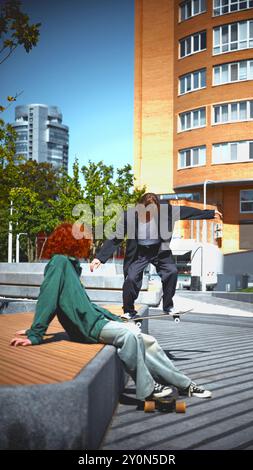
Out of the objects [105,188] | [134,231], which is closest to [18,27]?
[134,231]

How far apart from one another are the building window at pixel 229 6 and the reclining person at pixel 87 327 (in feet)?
127

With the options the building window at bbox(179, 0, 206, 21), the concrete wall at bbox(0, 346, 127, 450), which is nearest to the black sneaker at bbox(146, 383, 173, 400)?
the concrete wall at bbox(0, 346, 127, 450)

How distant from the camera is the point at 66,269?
4.75 meters

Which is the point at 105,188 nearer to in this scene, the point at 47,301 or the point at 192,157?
the point at 192,157

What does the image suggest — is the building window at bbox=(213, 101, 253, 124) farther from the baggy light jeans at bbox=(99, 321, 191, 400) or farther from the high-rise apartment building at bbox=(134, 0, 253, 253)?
the baggy light jeans at bbox=(99, 321, 191, 400)

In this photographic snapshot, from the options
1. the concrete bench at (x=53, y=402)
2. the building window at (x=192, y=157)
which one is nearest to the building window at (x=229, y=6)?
the building window at (x=192, y=157)

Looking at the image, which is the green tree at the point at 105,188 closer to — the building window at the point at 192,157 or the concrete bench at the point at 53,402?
the building window at the point at 192,157

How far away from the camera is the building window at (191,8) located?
134 feet

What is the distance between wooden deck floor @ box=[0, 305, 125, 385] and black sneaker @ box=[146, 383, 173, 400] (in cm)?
60

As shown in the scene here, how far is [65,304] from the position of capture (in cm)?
473

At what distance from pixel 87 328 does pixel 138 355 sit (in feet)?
1.74

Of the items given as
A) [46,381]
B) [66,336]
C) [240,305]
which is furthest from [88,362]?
[240,305]
